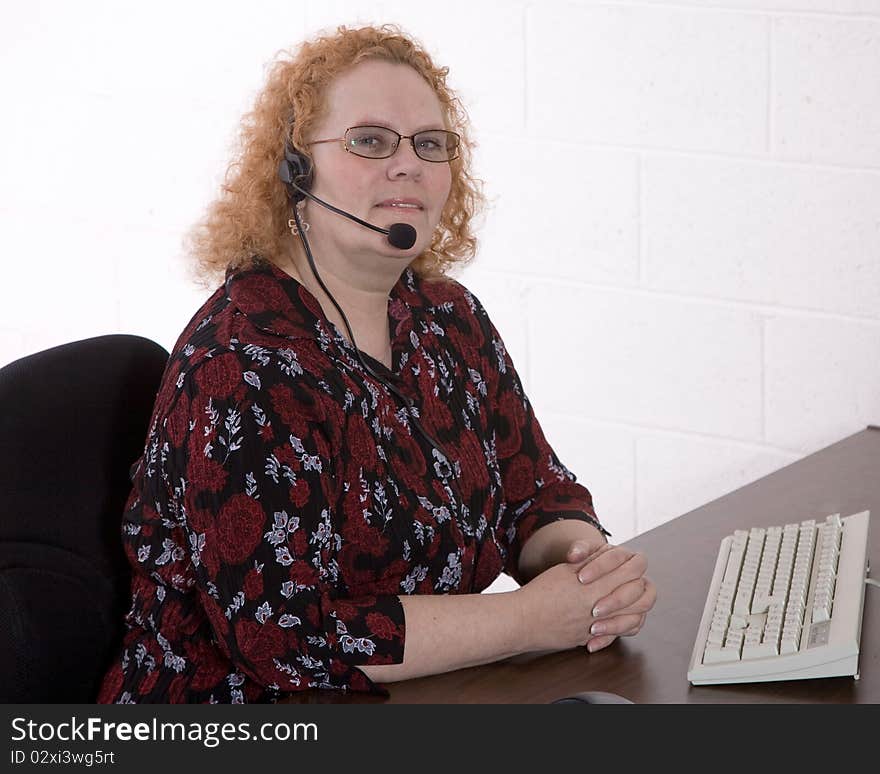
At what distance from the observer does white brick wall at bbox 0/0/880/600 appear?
1977 mm

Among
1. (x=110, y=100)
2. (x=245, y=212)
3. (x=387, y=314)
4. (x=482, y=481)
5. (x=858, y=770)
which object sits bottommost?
(x=858, y=770)

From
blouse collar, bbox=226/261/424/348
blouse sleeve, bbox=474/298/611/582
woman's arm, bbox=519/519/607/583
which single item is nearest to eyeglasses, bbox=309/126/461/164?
blouse collar, bbox=226/261/424/348

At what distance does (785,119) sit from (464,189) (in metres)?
0.53

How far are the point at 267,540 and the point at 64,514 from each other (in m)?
0.28

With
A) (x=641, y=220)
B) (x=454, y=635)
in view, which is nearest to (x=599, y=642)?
(x=454, y=635)

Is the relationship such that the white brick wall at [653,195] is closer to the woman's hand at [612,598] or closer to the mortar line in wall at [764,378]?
the mortar line in wall at [764,378]

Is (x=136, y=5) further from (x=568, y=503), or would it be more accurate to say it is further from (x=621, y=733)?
(x=621, y=733)

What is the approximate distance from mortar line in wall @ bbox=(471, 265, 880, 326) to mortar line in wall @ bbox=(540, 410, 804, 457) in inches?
8.1

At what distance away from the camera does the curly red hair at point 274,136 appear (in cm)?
151

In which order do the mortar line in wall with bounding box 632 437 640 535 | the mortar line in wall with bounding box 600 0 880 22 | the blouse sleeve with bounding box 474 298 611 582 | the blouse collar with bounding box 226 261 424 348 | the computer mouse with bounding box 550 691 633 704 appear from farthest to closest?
the mortar line in wall with bounding box 632 437 640 535
the mortar line in wall with bounding box 600 0 880 22
the blouse sleeve with bounding box 474 298 611 582
the blouse collar with bounding box 226 261 424 348
the computer mouse with bounding box 550 691 633 704

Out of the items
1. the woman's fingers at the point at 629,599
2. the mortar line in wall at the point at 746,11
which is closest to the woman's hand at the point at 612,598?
the woman's fingers at the point at 629,599

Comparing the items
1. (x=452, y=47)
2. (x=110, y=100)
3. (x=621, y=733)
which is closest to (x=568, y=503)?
(x=621, y=733)

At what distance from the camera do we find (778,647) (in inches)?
48.6

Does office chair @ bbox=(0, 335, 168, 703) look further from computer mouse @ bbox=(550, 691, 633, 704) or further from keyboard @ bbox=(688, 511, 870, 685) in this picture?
keyboard @ bbox=(688, 511, 870, 685)
